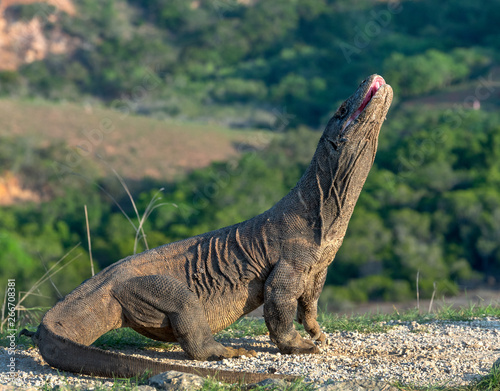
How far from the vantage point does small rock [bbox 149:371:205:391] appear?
4.63 meters

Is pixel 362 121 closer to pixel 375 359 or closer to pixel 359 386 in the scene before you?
pixel 375 359

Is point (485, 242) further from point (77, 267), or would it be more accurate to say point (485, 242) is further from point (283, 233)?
point (283, 233)

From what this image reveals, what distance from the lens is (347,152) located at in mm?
5699

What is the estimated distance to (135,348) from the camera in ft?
20.9

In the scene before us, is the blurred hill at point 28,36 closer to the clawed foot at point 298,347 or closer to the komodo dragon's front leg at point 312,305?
the komodo dragon's front leg at point 312,305

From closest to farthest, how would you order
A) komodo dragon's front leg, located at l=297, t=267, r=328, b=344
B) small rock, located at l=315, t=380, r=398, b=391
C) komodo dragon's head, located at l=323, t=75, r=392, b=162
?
small rock, located at l=315, t=380, r=398, b=391
komodo dragon's head, located at l=323, t=75, r=392, b=162
komodo dragon's front leg, located at l=297, t=267, r=328, b=344

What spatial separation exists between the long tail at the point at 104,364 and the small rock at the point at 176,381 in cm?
14

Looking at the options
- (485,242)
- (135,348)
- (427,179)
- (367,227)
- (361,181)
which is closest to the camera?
(361,181)

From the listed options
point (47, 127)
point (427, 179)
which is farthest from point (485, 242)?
point (47, 127)

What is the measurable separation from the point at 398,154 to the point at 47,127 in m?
28.9

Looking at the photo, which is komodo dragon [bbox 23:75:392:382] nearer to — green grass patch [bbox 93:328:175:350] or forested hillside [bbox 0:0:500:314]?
green grass patch [bbox 93:328:175:350]

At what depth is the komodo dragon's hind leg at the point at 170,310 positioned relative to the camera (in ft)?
18.4

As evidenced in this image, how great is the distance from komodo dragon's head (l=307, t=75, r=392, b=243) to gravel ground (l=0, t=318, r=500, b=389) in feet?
3.33

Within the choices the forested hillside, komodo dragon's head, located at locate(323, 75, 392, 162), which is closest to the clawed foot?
komodo dragon's head, located at locate(323, 75, 392, 162)
